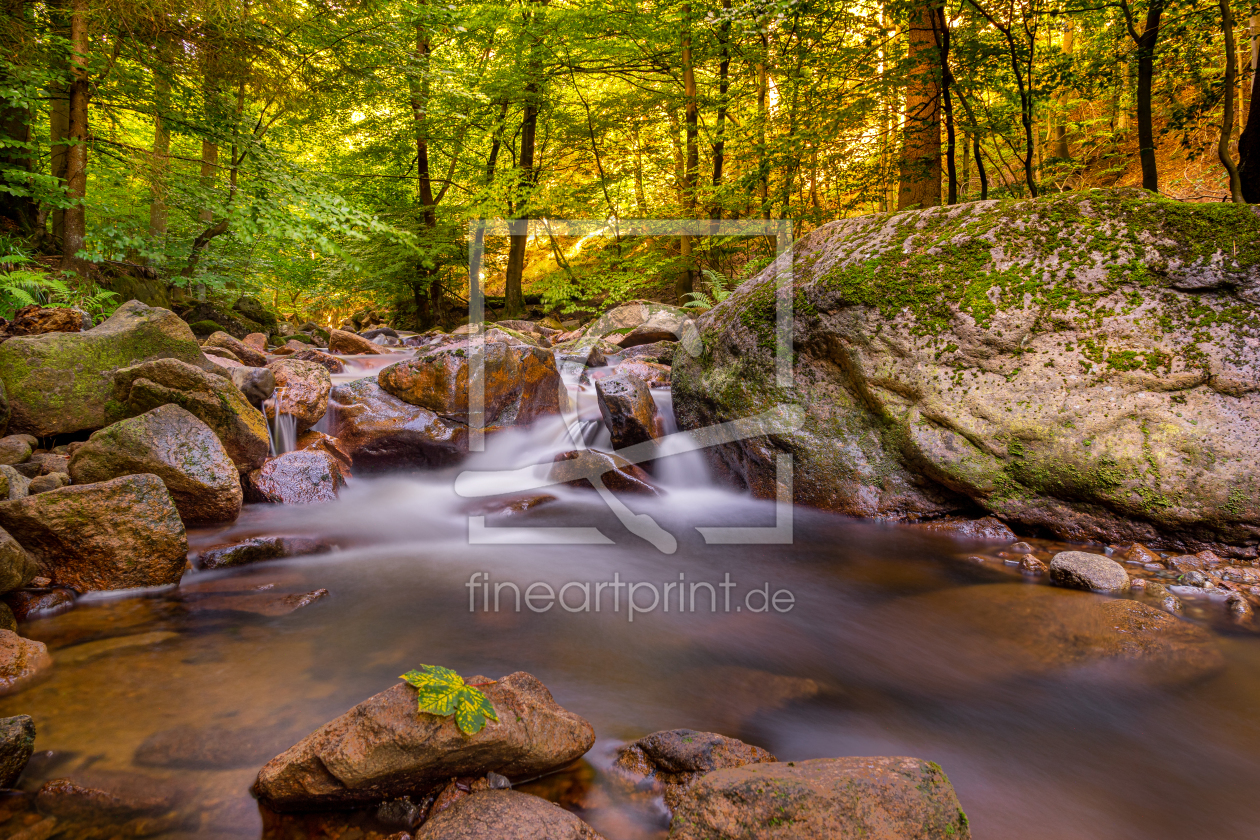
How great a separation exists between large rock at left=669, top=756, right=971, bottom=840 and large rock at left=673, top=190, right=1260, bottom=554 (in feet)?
11.3

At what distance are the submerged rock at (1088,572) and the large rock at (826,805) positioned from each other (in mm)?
2594

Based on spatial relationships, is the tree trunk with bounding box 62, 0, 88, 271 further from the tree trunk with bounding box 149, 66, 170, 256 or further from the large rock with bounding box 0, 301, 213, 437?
the large rock with bounding box 0, 301, 213, 437

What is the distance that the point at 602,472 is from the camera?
611 cm

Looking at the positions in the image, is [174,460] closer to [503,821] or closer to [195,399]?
[195,399]

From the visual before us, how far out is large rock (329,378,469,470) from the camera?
21.8 feet

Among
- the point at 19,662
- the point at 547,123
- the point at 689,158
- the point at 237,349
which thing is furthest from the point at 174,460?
the point at 547,123

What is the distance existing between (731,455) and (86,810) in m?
4.98

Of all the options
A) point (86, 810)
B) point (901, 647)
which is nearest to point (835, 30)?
point (901, 647)

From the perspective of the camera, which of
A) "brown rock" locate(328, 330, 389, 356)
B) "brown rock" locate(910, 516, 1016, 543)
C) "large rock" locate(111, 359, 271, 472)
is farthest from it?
"brown rock" locate(328, 330, 389, 356)

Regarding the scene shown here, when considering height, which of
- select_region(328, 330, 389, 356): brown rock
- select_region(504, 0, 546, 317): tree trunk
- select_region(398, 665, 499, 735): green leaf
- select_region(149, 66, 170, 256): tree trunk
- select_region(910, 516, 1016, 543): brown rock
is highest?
select_region(504, 0, 546, 317): tree trunk

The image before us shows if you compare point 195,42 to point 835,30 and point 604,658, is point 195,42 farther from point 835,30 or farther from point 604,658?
point 604,658

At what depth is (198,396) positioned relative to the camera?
5.10m

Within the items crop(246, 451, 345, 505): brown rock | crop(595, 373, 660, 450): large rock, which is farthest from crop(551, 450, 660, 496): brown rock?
crop(246, 451, 345, 505): brown rock

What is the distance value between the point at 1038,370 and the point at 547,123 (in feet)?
46.8
